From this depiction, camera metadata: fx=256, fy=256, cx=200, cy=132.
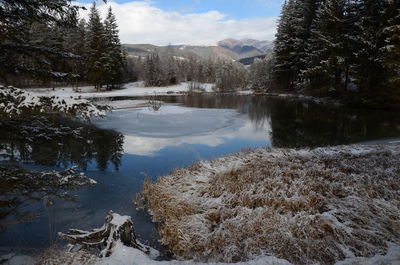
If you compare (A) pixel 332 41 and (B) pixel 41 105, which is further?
(A) pixel 332 41

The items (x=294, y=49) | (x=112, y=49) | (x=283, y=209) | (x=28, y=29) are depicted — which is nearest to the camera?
(x=28, y=29)

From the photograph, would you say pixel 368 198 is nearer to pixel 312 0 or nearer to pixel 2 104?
pixel 2 104

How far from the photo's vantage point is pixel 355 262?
162 inches

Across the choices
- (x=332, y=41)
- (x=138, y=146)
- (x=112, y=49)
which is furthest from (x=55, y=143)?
(x=112, y=49)

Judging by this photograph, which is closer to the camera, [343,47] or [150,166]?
[150,166]

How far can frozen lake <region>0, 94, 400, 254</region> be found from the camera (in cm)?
603

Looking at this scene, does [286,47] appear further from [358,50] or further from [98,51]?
[98,51]

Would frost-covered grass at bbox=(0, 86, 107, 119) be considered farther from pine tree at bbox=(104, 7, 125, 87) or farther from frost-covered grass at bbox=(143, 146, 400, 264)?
pine tree at bbox=(104, 7, 125, 87)

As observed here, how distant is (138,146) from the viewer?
→ 522 inches

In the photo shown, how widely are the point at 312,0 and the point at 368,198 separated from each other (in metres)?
38.8

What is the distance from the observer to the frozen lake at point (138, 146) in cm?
603

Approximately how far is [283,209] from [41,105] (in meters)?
5.32

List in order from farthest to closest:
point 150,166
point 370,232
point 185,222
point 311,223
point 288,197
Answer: point 150,166
point 288,197
point 185,222
point 311,223
point 370,232

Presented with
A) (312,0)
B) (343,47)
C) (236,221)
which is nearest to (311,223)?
(236,221)
